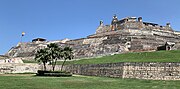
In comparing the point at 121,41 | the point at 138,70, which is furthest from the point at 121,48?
the point at 138,70

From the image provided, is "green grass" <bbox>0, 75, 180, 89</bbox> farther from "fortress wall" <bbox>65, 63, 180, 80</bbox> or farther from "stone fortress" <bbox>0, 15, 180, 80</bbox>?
→ "stone fortress" <bbox>0, 15, 180, 80</bbox>

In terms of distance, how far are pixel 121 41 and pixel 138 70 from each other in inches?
876

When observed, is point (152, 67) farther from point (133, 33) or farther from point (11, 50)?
point (11, 50)

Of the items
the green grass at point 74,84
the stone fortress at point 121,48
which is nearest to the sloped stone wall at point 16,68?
the stone fortress at point 121,48

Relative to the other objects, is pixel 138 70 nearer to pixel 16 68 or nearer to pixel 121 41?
pixel 16 68

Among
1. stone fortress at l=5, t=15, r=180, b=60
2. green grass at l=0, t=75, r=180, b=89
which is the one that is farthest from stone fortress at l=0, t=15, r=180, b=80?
green grass at l=0, t=75, r=180, b=89

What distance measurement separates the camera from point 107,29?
71.8m

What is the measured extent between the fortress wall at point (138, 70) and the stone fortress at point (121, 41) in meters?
13.2

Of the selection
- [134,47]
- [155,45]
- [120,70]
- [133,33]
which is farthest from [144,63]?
[133,33]

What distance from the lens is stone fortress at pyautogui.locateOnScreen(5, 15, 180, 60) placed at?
52781mm

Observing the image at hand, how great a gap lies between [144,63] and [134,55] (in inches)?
396

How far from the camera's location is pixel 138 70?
32.7 metres

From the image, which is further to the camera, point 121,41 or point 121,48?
point 121,41

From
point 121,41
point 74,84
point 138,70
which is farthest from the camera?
point 121,41
